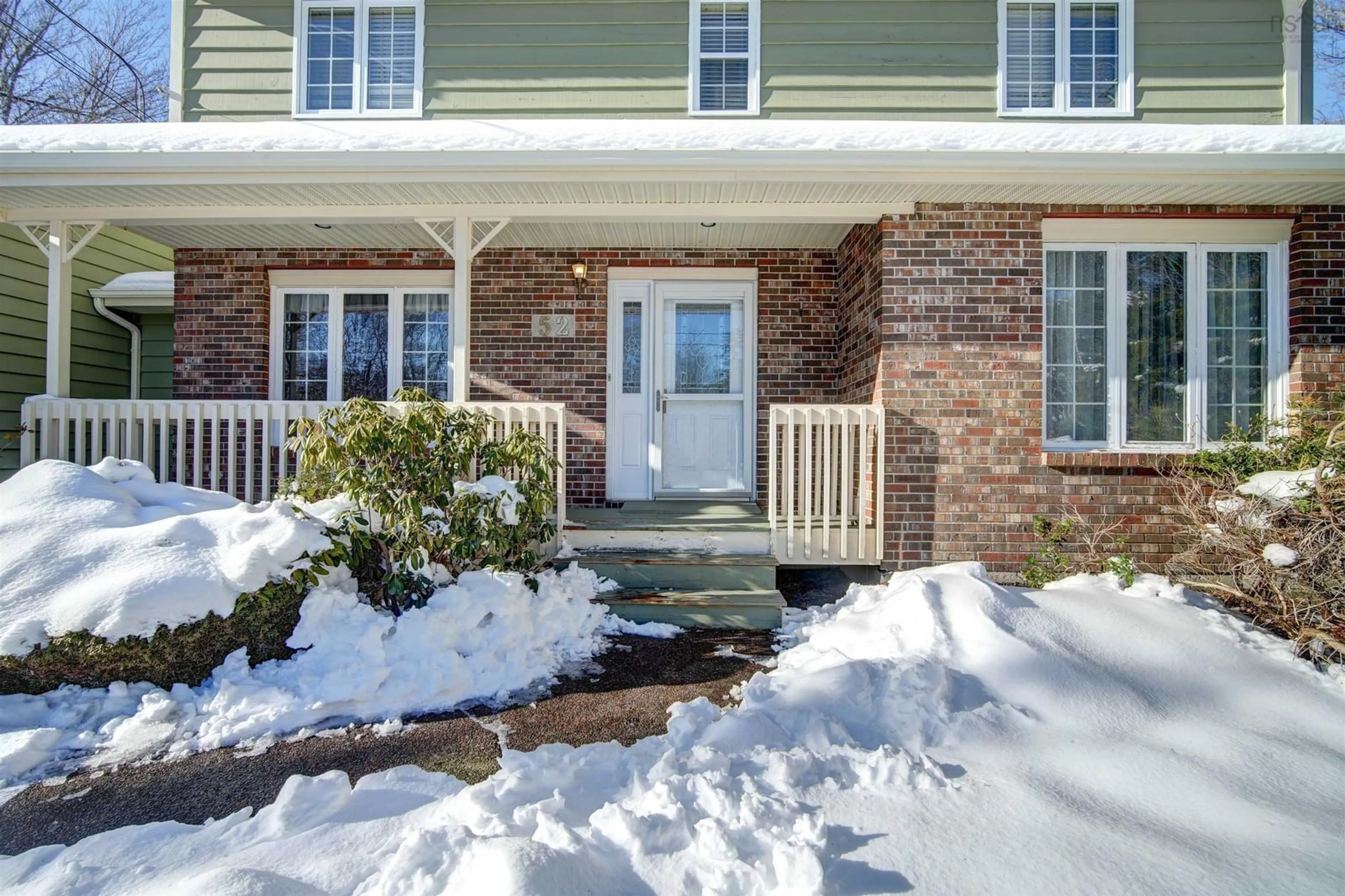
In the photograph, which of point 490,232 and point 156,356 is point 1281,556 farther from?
point 156,356

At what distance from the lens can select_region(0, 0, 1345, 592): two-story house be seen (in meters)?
5.39

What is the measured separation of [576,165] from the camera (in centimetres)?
530

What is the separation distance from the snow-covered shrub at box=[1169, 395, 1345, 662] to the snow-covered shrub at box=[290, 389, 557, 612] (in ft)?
14.2

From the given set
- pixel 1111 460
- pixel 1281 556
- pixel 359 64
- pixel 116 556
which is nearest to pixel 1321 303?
pixel 1111 460

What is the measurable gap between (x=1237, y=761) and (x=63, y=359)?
8.11 meters

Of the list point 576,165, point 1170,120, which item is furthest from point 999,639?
point 1170,120

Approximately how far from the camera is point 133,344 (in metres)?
9.65

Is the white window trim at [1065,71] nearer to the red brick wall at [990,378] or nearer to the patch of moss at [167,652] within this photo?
the red brick wall at [990,378]

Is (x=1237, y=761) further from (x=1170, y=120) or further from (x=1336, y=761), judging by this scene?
(x=1170, y=120)

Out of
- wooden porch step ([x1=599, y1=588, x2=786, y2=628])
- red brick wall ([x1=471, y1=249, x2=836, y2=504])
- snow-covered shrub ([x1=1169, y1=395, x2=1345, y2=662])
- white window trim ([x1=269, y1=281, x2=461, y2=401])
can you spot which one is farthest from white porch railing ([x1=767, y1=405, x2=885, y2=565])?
white window trim ([x1=269, y1=281, x2=461, y2=401])

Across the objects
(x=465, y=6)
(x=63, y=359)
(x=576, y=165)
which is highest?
(x=465, y=6)

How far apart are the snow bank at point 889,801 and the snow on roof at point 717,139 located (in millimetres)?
3312

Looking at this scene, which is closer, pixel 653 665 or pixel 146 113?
pixel 653 665

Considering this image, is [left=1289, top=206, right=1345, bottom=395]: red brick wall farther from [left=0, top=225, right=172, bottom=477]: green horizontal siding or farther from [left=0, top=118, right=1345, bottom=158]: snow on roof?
[left=0, top=225, right=172, bottom=477]: green horizontal siding
